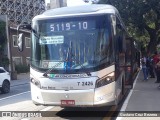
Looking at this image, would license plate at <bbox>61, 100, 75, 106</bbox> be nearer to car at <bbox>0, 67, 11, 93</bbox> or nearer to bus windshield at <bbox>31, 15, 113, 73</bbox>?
bus windshield at <bbox>31, 15, 113, 73</bbox>

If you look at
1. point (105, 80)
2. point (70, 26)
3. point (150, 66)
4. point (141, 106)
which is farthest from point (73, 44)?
point (150, 66)

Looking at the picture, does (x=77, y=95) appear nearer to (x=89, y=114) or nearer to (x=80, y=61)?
(x=80, y=61)

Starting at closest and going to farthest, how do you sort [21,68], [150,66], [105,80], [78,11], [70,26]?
[105,80] < [70,26] < [78,11] < [150,66] < [21,68]

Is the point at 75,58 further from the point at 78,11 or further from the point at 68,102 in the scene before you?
the point at 78,11

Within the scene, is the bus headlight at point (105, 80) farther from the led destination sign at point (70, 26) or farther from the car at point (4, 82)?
the car at point (4, 82)

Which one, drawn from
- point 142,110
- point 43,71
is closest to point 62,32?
point 43,71

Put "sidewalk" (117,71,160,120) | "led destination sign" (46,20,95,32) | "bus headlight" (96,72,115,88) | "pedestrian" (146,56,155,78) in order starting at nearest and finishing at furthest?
1. "bus headlight" (96,72,115,88)
2. "led destination sign" (46,20,95,32)
3. "sidewalk" (117,71,160,120)
4. "pedestrian" (146,56,155,78)

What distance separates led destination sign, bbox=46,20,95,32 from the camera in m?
8.63

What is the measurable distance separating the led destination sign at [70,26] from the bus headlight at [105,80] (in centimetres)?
134

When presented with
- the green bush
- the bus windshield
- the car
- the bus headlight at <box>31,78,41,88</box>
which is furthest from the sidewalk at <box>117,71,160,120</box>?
the green bush

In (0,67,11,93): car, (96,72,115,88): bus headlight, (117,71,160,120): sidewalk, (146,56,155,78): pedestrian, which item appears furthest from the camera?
(146,56,155,78): pedestrian

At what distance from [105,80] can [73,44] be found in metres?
1.25

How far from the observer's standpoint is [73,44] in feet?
28.0

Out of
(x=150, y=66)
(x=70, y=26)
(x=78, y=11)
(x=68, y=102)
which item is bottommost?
(x=150, y=66)
